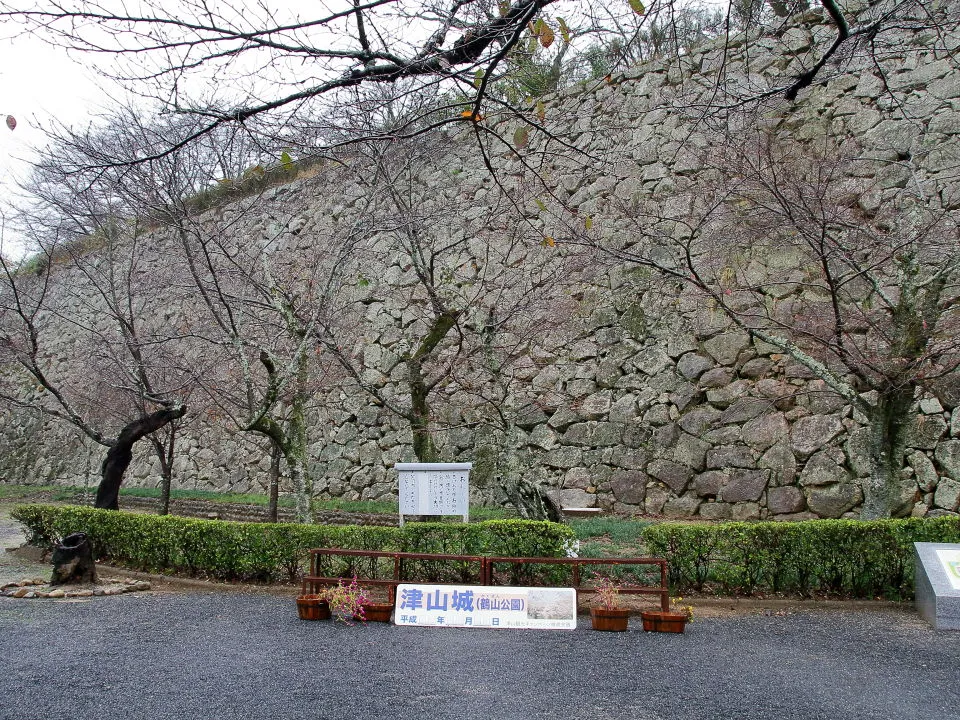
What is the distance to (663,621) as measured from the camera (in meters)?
5.35

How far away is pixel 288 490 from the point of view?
14.4 m

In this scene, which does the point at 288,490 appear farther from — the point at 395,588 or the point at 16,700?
the point at 16,700

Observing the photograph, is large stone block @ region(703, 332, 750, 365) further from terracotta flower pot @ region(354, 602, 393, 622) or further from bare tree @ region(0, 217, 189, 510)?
bare tree @ region(0, 217, 189, 510)

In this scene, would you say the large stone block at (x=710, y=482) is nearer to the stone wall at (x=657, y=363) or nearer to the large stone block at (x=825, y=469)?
the stone wall at (x=657, y=363)

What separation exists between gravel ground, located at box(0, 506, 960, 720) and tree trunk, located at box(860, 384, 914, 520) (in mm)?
1290

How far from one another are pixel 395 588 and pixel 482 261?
762cm

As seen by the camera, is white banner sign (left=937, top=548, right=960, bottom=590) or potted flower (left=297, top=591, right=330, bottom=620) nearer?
white banner sign (left=937, top=548, right=960, bottom=590)

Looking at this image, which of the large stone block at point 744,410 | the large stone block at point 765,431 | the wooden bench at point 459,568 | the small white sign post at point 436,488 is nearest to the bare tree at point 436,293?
the small white sign post at point 436,488

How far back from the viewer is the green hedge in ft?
20.6

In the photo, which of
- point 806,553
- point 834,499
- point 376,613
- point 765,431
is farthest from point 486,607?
point 765,431

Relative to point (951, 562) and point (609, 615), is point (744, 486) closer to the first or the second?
point (951, 562)

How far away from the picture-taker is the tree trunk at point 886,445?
680 centimetres

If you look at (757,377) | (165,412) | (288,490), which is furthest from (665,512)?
(288,490)

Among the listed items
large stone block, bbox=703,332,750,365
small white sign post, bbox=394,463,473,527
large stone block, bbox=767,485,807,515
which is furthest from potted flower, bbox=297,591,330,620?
large stone block, bbox=703,332,750,365
